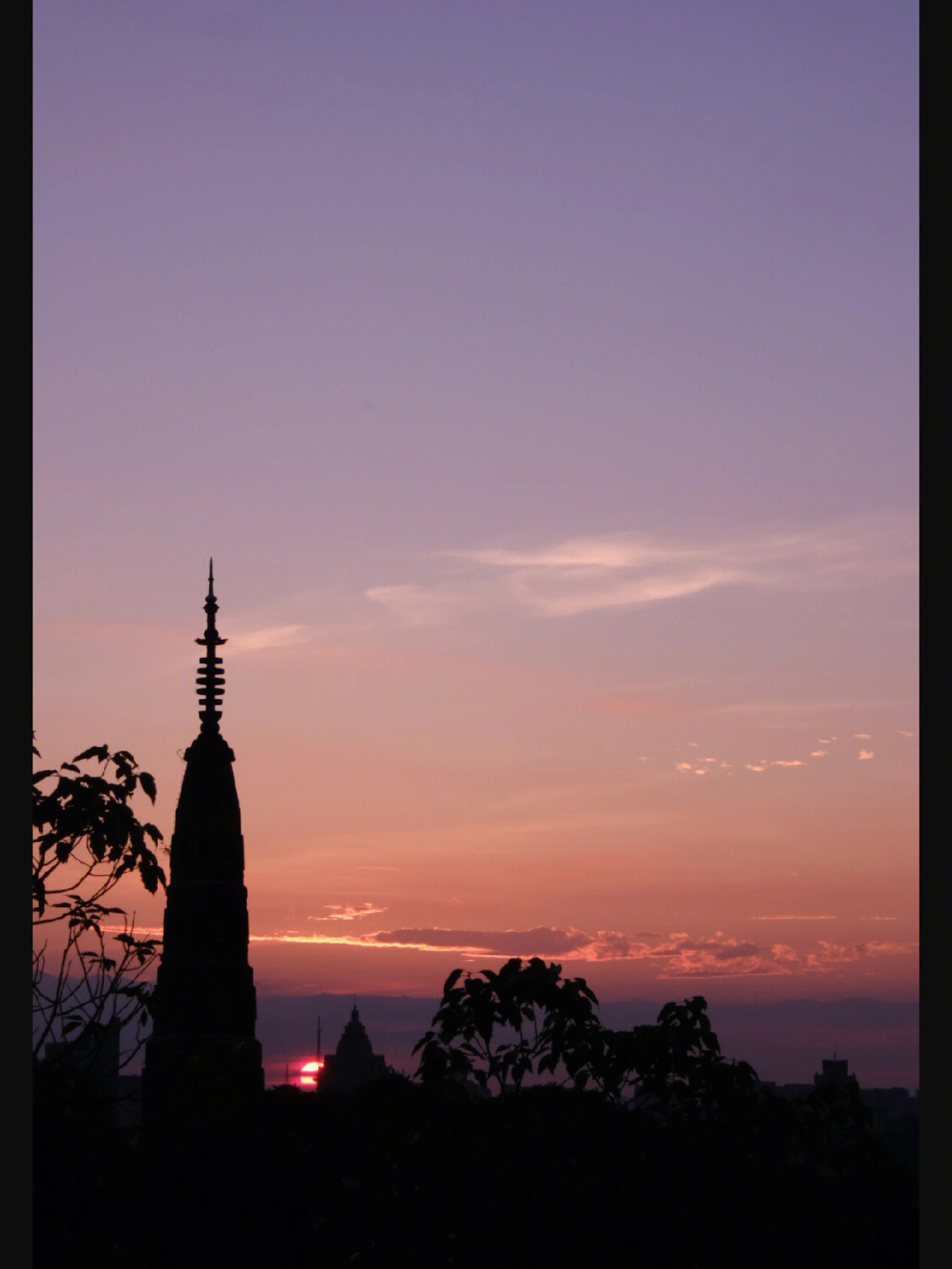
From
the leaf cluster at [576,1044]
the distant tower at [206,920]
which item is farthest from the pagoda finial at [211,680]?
the leaf cluster at [576,1044]

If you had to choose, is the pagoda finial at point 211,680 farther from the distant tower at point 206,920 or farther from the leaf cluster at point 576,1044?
the leaf cluster at point 576,1044

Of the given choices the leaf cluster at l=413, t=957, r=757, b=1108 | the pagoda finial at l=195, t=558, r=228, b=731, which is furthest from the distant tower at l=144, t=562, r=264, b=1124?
the leaf cluster at l=413, t=957, r=757, b=1108

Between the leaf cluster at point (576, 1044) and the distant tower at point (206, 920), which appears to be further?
the distant tower at point (206, 920)

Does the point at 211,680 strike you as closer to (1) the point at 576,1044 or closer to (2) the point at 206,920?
(2) the point at 206,920

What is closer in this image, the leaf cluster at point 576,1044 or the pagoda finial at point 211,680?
the leaf cluster at point 576,1044

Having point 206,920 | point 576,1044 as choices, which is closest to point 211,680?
point 206,920

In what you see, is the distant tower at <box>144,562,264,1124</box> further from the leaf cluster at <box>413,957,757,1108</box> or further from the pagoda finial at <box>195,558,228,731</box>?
the leaf cluster at <box>413,957,757,1108</box>

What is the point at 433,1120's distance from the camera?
17.8m

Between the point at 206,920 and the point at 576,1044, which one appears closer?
the point at 576,1044

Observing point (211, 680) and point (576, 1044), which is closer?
point (576, 1044)
